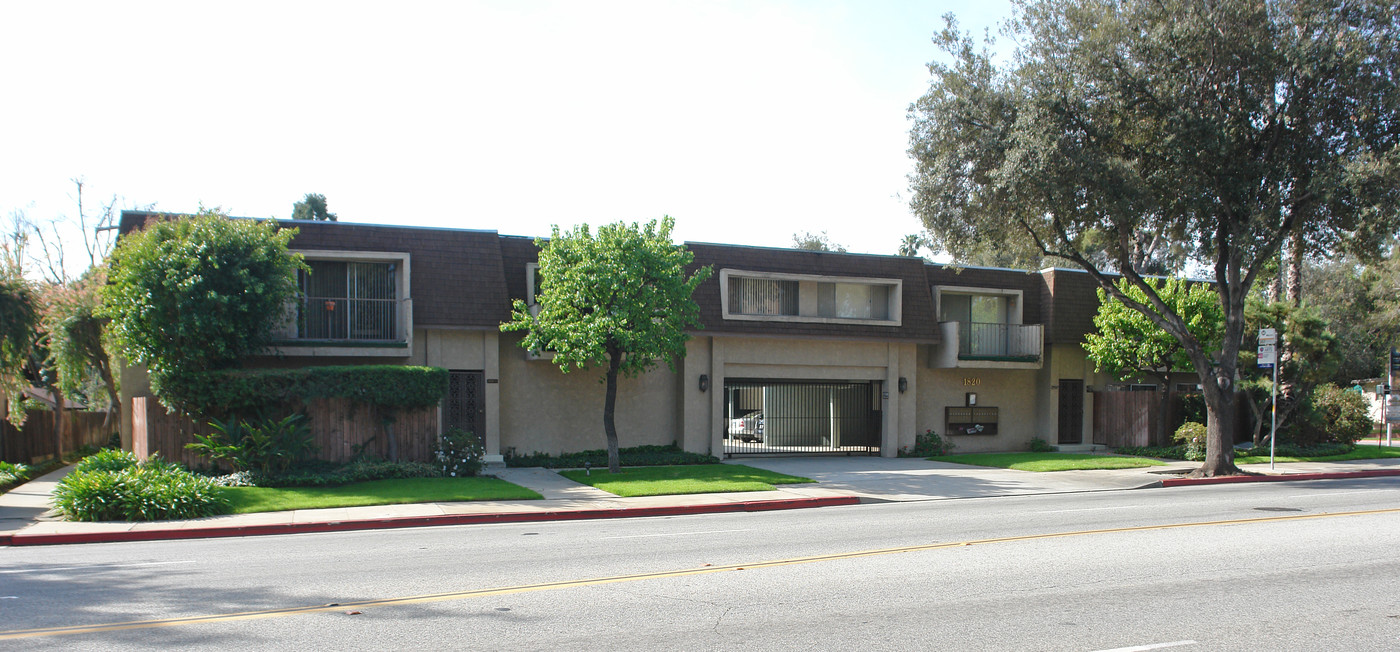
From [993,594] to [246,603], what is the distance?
20.8 ft

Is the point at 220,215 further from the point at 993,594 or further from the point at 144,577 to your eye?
the point at 993,594

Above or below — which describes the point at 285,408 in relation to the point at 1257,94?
below

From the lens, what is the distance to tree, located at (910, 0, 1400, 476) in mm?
18781

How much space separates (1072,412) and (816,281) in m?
10.0

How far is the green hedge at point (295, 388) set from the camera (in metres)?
17.4

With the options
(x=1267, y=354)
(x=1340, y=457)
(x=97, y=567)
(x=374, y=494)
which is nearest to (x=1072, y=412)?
(x=1340, y=457)

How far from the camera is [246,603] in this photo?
7.62 metres

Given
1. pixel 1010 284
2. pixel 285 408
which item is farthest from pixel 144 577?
pixel 1010 284

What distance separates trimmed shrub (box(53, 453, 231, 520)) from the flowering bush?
502cm

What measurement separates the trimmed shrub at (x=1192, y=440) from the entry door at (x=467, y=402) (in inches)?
732

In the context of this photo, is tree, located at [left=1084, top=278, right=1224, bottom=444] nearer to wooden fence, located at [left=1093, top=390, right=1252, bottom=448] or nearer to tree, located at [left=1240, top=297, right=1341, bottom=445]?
wooden fence, located at [left=1093, top=390, right=1252, bottom=448]

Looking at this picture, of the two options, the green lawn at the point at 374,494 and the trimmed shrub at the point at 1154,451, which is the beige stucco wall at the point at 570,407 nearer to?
the green lawn at the point at 374,494

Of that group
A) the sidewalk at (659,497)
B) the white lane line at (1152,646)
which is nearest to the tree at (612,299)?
the sidewalk at (659,497)

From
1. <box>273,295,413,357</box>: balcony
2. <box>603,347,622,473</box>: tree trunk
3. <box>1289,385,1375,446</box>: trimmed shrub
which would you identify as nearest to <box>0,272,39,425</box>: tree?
<box>273,295,413,357</box>: balcony
